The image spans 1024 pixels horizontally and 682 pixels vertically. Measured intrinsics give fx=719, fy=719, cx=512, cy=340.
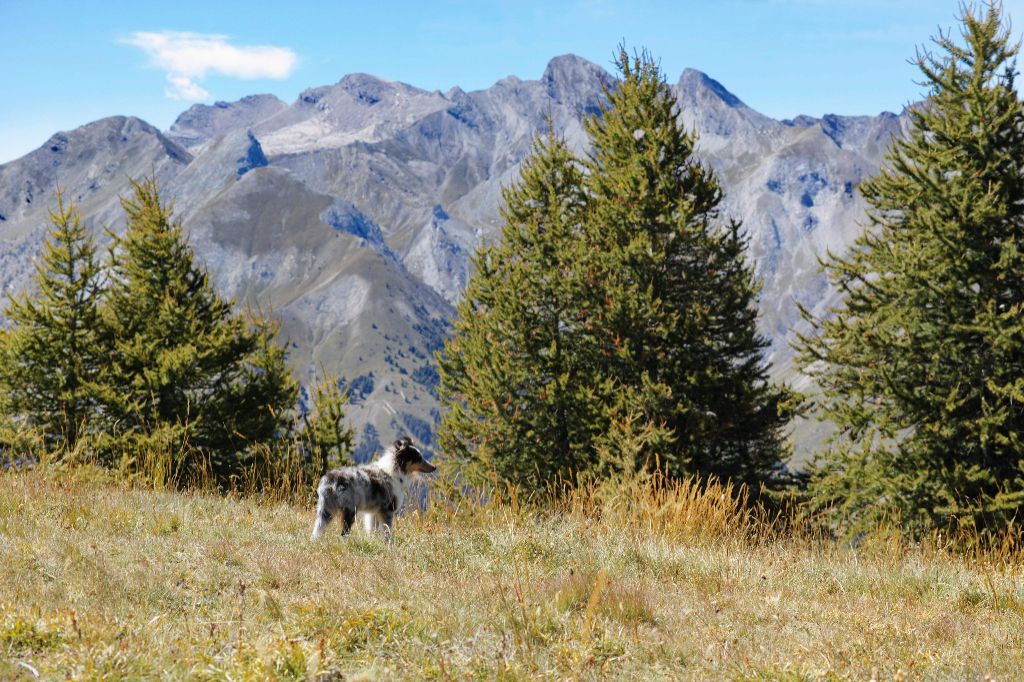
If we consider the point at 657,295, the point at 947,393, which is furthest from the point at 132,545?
the point at 657,295

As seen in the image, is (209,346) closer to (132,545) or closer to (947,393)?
(132,545)

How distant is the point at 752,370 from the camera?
19.6m

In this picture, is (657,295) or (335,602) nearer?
(335,602)

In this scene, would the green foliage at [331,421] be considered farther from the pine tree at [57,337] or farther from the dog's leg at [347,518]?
the pine tree at [57,337]

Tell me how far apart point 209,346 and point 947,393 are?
18.8m

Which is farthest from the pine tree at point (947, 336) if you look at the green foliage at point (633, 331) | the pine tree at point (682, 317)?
the pine tree at point (682, 317)

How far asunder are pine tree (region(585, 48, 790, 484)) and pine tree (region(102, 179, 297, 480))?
10071 mm

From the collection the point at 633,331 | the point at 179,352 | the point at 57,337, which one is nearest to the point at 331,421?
the point at 179,352

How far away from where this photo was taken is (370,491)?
23.5 ft

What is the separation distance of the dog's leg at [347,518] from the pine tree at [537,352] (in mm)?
12432

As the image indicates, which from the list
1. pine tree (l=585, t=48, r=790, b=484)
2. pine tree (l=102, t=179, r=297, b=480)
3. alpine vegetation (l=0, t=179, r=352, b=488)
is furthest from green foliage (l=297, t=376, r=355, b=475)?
pine tree (l=585, t=48, r=790, b=484)

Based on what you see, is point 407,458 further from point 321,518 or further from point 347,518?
point 321,518

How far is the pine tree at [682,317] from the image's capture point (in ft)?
60.6

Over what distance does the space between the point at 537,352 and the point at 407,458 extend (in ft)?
44.0
